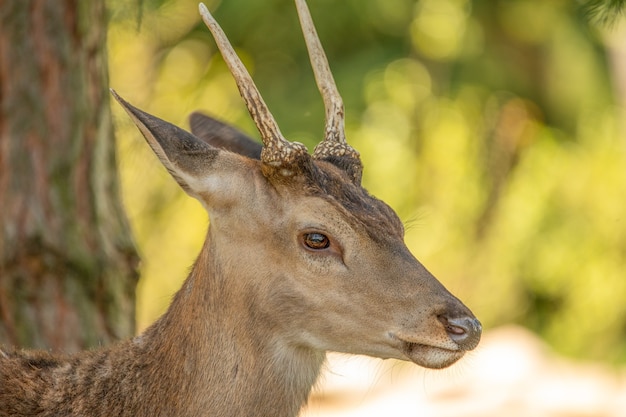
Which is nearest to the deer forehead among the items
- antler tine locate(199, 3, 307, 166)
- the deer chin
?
antler tine locate(199, 3, 307, 166)

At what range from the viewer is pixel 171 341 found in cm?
540

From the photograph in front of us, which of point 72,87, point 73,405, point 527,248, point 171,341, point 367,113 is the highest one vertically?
point 367,113

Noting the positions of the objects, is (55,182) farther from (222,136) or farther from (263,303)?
(263,303)

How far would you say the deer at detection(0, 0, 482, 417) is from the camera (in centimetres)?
511

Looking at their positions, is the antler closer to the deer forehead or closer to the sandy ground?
the deer forehead

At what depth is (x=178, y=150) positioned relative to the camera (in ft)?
16.8

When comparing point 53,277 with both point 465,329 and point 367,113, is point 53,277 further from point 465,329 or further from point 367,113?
point 367,113

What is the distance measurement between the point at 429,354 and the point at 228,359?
1008mm

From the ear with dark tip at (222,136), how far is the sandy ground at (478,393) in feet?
13.9

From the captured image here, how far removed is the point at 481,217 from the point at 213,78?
4.97 m

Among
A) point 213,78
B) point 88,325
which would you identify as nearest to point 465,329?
point 88,325

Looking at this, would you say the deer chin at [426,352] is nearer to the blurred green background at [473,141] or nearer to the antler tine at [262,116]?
the antler tine at [262,116]

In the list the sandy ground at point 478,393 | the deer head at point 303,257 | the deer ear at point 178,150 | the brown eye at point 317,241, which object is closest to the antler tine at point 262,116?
the deer head at point 303,257

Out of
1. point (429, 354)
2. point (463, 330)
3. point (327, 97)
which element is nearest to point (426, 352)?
point (429, 354)
